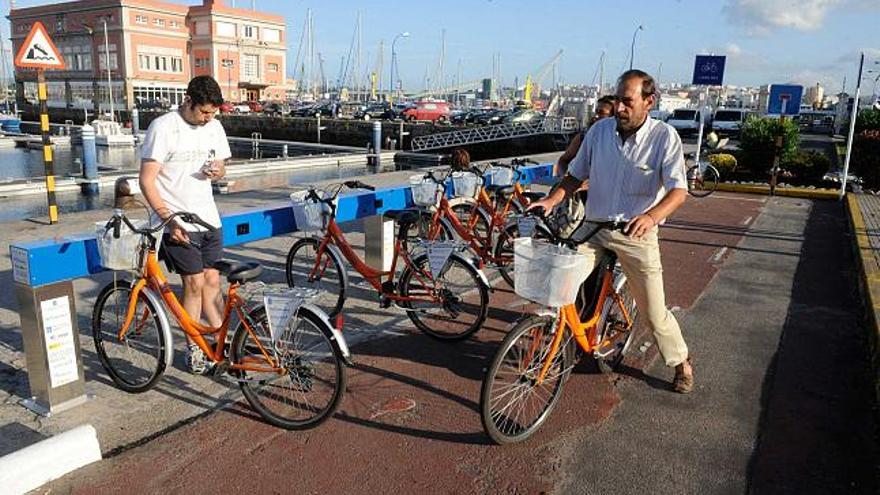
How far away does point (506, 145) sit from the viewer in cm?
3966

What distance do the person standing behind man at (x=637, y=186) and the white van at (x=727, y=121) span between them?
111ft

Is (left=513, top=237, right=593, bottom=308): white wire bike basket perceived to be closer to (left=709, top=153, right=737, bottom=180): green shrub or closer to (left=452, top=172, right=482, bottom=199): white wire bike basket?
(left=452, top=172, right=482, bottom=199): white wire bike basket

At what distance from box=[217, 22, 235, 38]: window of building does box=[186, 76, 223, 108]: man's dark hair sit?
78.3 m

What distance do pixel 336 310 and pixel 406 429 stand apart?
1.87 meters

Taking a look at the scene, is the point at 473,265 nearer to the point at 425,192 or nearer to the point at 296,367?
the point at 425,192

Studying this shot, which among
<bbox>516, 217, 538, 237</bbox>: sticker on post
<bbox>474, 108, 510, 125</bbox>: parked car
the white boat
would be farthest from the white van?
<bbox>516, 217, 538, 237</bbox>: sticker on post

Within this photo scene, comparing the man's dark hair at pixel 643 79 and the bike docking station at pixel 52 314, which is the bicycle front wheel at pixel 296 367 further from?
the man's dark hair at pixel 643 79

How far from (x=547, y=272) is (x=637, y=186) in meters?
0.95

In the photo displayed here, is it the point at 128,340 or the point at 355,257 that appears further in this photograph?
the point at 355,257

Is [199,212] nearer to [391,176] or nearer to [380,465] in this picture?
[380,465]

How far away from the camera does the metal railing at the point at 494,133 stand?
3903 centimetres

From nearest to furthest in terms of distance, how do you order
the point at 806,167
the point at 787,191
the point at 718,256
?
the point at 718,256
the point at 787,191
the point at 806,167

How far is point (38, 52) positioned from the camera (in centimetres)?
848

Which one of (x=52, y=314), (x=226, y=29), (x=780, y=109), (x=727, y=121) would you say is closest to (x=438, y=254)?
(x=52, y=314)
